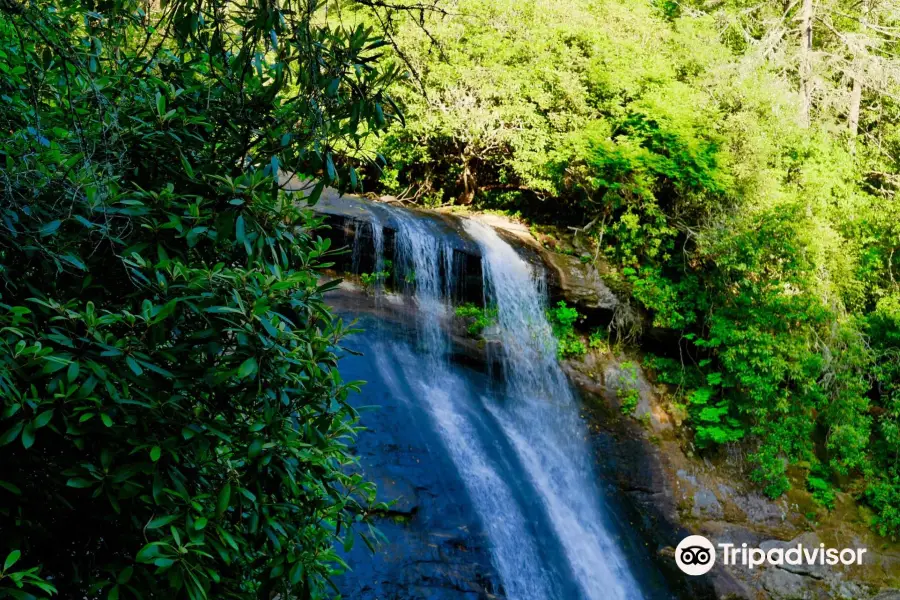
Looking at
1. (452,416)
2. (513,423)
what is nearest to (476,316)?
(513,423)

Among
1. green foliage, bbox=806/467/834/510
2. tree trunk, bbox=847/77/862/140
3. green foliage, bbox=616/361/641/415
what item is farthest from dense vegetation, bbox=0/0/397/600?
tree trunk, bbox=847/77/862/140

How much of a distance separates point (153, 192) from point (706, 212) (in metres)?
11.1

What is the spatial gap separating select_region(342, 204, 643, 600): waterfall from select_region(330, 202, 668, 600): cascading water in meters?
0.02

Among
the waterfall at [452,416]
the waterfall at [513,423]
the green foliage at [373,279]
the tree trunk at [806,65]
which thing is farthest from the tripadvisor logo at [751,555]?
the tree trunk at [806,65]

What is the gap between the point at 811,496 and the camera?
11125mm

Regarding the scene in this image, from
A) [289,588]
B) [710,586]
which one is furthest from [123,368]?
[710,586]

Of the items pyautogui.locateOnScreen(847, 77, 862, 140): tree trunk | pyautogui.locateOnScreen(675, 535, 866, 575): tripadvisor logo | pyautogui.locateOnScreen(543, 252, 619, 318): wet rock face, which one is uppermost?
pyautogui.locateOnScreen(847, 77, 862, 140): tree trunk

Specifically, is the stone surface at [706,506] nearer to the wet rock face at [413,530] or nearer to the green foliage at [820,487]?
the green foliage at [820,487]

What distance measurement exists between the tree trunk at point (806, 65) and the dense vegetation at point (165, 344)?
48.3 ft

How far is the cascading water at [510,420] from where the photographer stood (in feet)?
27.7

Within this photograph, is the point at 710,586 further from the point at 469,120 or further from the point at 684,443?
the point at 469,120

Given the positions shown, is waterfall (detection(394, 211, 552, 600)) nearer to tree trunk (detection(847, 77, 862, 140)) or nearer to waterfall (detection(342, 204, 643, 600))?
waterfall (detection(342, 204, 643, 600))

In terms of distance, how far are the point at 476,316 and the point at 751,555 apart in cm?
527

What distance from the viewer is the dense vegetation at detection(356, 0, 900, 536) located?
11133 mm
